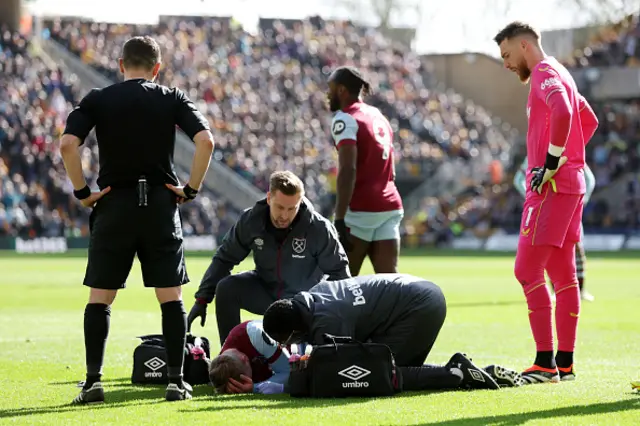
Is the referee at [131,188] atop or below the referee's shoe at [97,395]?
atop

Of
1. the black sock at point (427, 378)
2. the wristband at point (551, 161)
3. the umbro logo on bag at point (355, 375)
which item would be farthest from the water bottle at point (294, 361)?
the wristband at point (551, 161)

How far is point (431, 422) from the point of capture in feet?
21.4

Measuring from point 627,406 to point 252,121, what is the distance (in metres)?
39.4

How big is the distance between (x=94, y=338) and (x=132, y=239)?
66cm

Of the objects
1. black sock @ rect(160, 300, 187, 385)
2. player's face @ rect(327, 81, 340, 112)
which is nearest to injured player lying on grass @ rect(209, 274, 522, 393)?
black sock @ rect(160, 300, 187, 385)

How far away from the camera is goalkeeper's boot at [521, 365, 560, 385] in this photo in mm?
8289

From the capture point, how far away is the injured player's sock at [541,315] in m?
8.40

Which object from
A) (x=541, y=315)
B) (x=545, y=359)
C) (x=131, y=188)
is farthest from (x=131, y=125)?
(x=545, y=359)

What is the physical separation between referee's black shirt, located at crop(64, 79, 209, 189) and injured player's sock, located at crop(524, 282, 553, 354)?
2616mm

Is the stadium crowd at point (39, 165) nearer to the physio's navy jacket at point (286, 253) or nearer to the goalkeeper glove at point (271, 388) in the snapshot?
the physio's navy jacket at point (286, 253)

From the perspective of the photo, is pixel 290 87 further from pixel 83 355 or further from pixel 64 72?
pixel 83 355

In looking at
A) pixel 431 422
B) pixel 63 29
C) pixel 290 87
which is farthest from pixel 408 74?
pixel 431 422

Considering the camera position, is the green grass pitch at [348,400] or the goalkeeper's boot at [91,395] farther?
the goalkeeper's boot at [91,395]

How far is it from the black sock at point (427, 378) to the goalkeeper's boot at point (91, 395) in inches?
76.4
